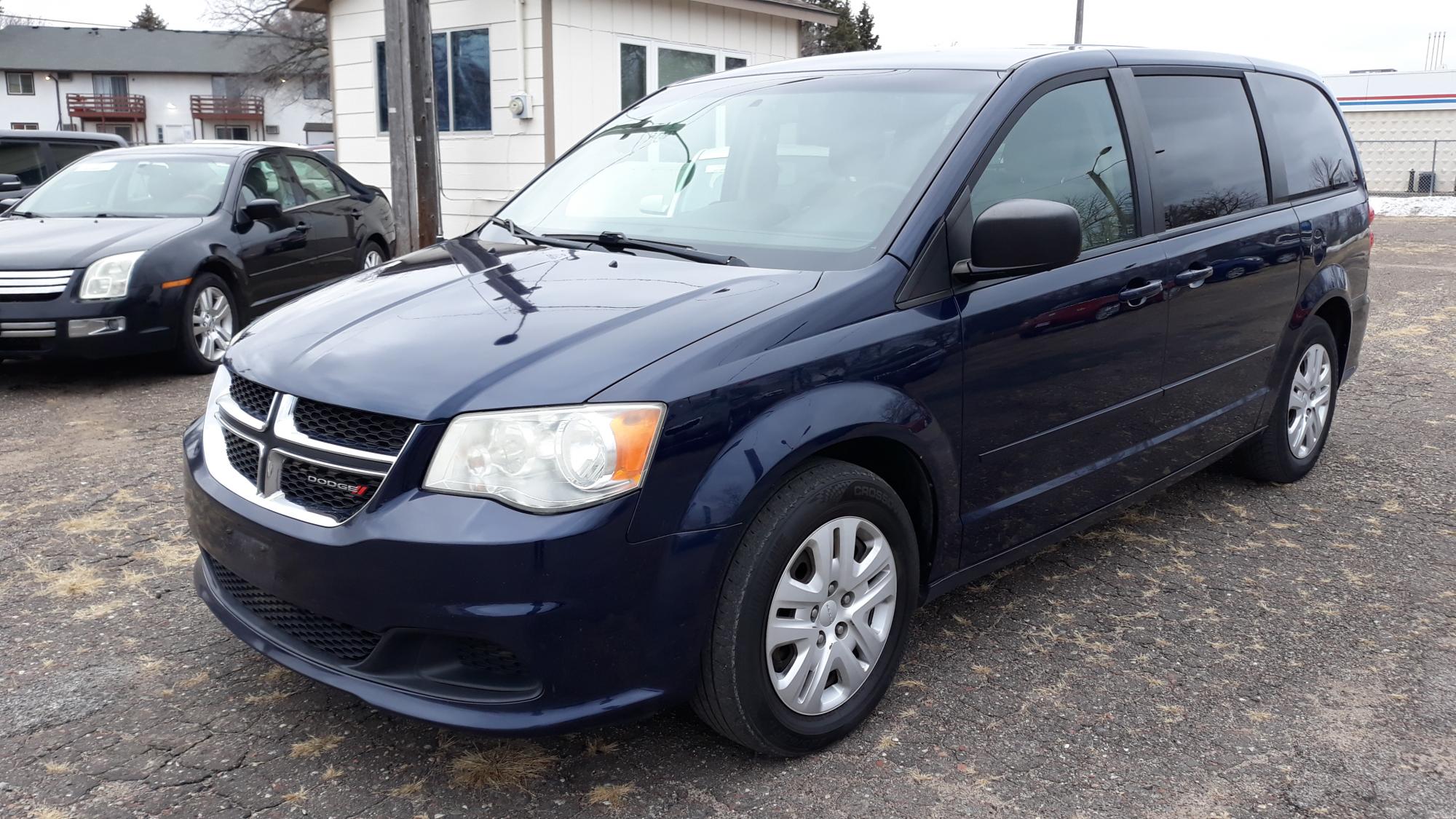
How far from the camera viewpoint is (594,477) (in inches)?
92.0

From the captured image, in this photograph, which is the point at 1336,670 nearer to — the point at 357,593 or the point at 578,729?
the point at 578,729

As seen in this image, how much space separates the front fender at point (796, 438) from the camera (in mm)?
2449

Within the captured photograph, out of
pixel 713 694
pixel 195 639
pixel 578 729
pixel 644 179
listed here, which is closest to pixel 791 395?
pixel 713 694

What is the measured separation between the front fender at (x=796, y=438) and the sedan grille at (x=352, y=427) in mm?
625

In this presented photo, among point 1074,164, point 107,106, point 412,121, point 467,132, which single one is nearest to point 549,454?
point 1074,164

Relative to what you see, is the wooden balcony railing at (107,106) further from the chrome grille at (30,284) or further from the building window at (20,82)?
the chrome grille at (30,284)

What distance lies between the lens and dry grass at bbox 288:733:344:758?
281 centimetres

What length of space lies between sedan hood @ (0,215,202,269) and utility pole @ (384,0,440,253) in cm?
294

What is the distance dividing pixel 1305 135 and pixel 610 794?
13.4 feet

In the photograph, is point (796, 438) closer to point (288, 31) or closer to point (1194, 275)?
point (1194, 275)

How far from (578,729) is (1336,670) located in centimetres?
231

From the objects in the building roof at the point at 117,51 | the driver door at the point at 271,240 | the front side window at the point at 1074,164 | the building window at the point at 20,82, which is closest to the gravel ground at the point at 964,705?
the front side window at the point at 1074,164

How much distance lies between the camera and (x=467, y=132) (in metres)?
12.6

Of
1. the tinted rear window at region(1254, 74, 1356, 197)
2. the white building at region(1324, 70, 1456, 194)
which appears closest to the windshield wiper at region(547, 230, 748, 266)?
the tinted rear window at region(1254, 74, 1356, 197)
